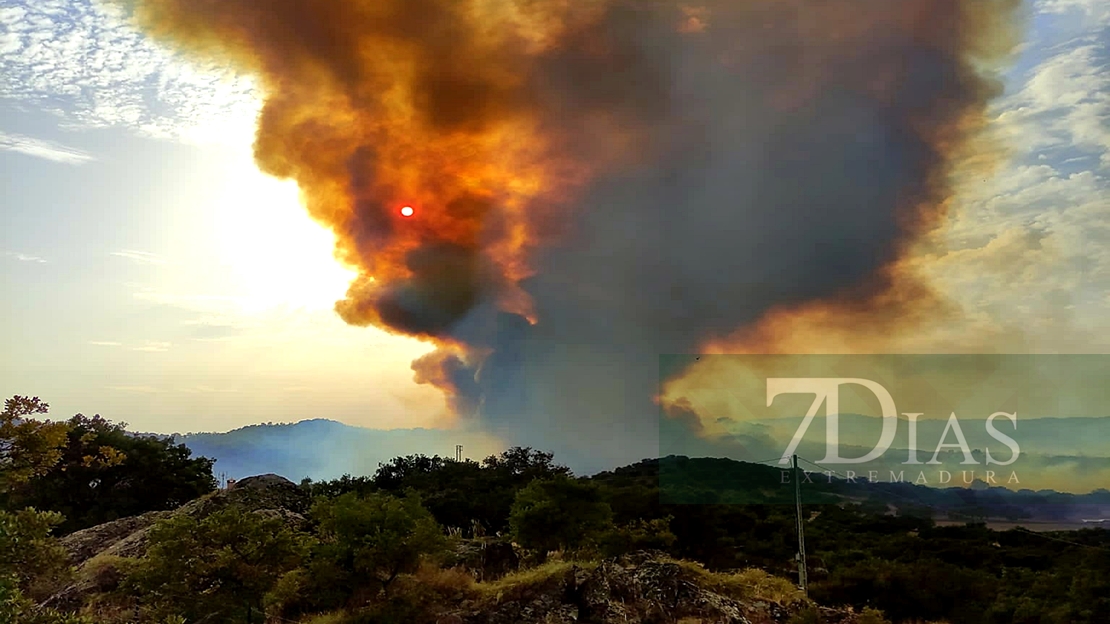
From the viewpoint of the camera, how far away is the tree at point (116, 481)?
42250mm

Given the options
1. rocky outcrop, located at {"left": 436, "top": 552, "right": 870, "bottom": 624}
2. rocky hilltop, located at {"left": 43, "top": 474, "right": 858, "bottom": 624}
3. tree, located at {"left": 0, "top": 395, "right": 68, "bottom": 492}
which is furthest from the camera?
rocky hilltop, located at {"left": 43, "top": 474, "right": 858, "bottom": 624}

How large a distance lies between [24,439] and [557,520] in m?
21.8

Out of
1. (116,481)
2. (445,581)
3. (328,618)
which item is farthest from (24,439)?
(116,481)

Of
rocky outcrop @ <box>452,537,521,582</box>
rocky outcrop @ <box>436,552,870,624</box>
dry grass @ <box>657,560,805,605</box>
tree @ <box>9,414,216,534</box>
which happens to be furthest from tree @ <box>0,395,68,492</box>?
tree @ <box>9,414,216,534</box>

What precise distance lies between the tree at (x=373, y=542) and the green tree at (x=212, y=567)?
349cm

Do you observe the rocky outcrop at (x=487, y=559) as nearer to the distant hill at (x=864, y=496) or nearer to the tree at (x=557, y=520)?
the tree at (x=557, y=520)

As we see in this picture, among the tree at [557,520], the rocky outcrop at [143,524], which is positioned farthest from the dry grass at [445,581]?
the rocky outcrop at [143,524]

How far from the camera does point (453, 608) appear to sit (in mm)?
22969

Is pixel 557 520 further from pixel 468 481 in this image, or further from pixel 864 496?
pixel 864 496

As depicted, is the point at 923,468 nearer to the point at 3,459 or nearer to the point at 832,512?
the point at 832,512

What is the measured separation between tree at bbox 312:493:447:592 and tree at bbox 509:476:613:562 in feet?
22.6

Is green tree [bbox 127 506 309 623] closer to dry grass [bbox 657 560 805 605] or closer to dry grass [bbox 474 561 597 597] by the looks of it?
dry grass [bbox 474 561 597 597]

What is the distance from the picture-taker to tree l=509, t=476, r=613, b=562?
3008 cm

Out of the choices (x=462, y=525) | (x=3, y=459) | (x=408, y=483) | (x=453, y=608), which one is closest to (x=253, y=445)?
(x=408, y=483)
